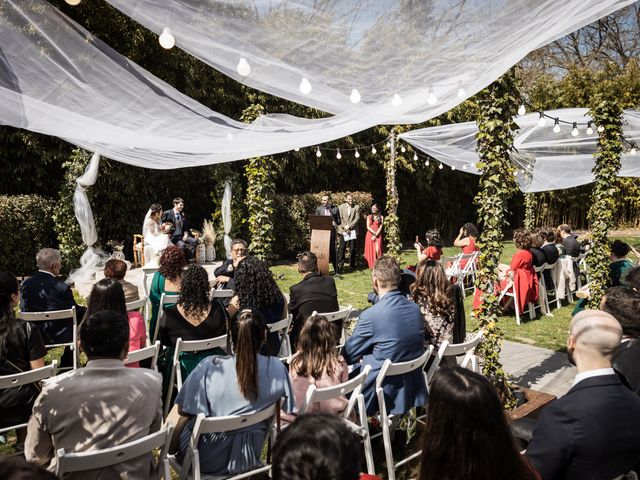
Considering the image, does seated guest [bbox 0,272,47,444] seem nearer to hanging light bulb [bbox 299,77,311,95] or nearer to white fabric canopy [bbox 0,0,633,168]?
white fabric canopy [bbox 0,0,633,168]

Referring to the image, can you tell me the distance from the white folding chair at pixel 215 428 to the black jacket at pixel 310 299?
200 centimetres

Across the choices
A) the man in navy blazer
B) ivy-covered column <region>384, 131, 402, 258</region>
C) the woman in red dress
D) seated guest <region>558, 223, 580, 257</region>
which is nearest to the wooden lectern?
ivy-covered column <region>384, 131, 402, 258</region>

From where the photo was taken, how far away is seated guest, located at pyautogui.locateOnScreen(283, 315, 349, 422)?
3.16 metres

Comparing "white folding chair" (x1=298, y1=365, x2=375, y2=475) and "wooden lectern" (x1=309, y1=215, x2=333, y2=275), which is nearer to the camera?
"white folding chair" (x1=298, y1=365, x2=375, y2=475)

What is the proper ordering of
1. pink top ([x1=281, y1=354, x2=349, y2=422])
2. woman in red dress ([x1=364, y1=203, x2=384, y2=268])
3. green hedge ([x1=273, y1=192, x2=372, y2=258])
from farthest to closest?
green hedge ([x1=273, y1=192, x2=372, y2=258]) < woman in red dress ([x1=364, y1=203, x2=384, y2=268]) < pink top ([x1=281, y1=354, x2=349, y2=422])

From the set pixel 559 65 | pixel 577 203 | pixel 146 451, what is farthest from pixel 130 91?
pixel 559 65

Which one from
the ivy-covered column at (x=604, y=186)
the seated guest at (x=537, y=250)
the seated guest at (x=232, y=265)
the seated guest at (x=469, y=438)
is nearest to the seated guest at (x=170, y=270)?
the seated guest at (x=232, y=265)

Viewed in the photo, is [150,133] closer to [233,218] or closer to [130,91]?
[130,91]

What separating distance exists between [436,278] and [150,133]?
2.84m

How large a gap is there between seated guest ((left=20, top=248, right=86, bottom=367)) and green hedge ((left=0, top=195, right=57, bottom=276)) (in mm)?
6543

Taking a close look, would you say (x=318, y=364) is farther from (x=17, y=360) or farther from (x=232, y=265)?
(x=232, y=265)

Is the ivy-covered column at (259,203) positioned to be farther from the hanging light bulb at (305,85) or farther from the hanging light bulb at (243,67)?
the hanging light bulb at (243,67)

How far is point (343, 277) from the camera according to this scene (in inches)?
455

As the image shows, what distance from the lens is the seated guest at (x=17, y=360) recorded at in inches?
126
